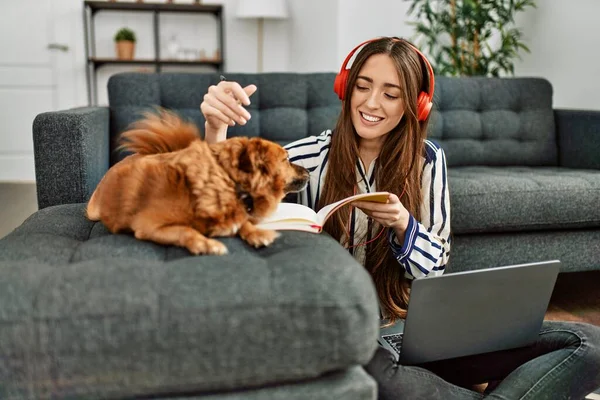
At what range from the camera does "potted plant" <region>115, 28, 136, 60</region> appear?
4945 millimetres

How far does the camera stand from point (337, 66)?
4566mm

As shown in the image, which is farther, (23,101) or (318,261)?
(23,101)

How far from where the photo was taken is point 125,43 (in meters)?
4.96

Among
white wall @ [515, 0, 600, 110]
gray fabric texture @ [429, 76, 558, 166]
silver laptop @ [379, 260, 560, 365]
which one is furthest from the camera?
white wall @ [515, 0, 600, 110]

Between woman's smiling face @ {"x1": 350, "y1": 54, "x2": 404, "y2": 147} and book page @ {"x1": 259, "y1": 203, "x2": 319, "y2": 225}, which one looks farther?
woman's smiling face @ {"x1": 350, "y1": 54, "x2": 404, "y2": 147}

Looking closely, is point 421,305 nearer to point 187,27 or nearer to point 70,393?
point 70,393

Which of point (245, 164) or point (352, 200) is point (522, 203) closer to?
point (352, 200)

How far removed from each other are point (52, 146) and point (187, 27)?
3888 millimetres

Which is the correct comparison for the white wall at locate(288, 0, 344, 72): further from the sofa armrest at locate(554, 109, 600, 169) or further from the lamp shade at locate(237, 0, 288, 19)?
the sofa armrest at locate(554, 109, 600, 169)

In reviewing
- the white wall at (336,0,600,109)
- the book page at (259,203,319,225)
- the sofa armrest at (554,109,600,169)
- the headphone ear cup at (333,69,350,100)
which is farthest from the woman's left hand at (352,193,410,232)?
the white wall at (336,0,600,109)

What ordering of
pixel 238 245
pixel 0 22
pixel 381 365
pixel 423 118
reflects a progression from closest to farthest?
pixel 238 245, pixel 381 365, pixel 423 118, pixel 0 22

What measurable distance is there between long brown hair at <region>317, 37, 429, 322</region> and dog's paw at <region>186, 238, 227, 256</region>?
0.55m

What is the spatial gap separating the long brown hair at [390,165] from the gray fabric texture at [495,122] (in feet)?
4.15

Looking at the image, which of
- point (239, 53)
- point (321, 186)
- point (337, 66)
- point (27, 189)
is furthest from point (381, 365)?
point (239, 53)
